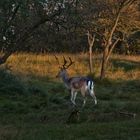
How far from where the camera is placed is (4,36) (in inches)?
648

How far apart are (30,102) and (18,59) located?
58.6 feet

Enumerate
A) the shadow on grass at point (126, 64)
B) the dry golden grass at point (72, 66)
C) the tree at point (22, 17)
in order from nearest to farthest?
the tree at point (22, 17)
the dry golden grass at point (72, 66)
the shadow on grass at point (126, 64)

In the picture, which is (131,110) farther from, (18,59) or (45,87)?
(18,59)

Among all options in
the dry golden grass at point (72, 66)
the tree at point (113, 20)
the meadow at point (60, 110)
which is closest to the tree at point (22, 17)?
the meadow at point (60, 110)

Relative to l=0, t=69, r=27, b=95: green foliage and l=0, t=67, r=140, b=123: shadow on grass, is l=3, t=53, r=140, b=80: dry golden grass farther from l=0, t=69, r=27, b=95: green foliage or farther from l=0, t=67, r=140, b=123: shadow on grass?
l=0, t=69, r=27, b=95: green foliage

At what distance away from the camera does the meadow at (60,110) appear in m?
15.5

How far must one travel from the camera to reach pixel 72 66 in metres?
39.4

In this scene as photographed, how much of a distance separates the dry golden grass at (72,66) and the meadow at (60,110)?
0.31ft

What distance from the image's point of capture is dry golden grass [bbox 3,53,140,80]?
1406 inches

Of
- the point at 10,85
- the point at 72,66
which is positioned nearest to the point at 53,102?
the point at 10,85

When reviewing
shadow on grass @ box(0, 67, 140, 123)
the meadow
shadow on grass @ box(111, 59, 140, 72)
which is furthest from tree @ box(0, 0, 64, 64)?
shadow on grass @ box(111, 59, 140, 72)

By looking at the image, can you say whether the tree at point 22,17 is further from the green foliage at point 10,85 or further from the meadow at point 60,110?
the green foliage at point 10,85

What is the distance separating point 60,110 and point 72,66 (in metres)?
18.7

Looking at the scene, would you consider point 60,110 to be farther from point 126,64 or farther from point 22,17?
point 126,64
